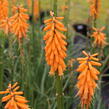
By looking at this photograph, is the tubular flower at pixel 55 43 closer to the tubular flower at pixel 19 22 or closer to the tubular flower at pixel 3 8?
the tubular flower at pixel 19 22

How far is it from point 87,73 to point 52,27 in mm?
335

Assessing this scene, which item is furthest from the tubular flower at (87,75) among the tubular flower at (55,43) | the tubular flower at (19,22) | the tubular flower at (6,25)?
the tubular flower at (6,25)

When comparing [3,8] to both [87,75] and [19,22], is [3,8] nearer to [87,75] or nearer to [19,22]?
[19,22]

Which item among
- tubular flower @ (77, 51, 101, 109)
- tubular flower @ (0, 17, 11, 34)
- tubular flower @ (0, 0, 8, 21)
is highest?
tubular flower @ (0, 0, 8, 21)

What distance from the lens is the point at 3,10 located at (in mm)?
2324

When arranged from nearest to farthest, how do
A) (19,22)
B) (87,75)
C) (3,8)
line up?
(87,75) → (19,22) → (3,8)

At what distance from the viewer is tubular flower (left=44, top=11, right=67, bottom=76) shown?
64.9 inches

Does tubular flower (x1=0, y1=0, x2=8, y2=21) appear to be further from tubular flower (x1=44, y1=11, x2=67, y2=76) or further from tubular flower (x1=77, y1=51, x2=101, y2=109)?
tubular flower (x1=77, y1=51, x2=101, y2=109)

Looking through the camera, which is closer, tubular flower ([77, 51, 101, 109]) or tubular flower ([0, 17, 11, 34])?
tubular flower ([77, 51, 101, 109])

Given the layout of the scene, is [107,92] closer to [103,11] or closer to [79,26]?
[79,26]

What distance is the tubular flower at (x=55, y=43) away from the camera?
1.65m

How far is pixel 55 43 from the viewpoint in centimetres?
168

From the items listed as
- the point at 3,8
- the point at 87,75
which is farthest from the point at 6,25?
the point at 87,75

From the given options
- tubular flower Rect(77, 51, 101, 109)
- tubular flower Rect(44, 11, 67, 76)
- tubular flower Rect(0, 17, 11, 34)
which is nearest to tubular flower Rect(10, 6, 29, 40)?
tubular flower Rect(0, 17, 11, 34)
